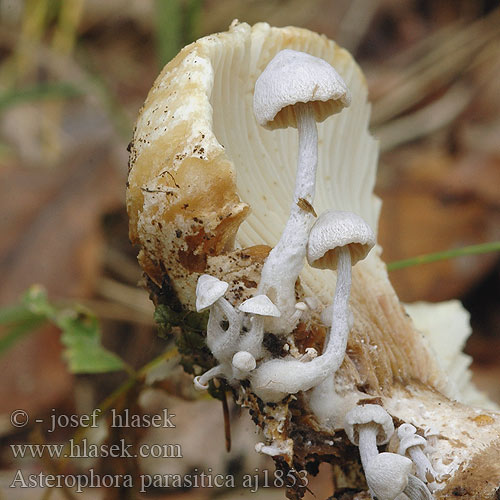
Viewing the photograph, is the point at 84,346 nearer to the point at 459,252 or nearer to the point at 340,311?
the point at 340,311

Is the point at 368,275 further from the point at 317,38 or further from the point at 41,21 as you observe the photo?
the point at 41,21

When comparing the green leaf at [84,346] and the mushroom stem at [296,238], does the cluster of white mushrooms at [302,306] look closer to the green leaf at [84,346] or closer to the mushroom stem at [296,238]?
the mushroom stem at [296,238]

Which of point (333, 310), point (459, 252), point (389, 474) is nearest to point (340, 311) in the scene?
point (333, 310)

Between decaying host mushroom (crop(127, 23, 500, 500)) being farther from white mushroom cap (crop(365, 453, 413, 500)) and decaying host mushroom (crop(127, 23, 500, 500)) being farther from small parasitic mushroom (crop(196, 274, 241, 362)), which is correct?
white mushroom cap (crop(365, 453, 413, 500))

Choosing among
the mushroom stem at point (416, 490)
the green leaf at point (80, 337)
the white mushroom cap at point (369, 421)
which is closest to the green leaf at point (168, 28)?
the green leaf at point (80, 337)

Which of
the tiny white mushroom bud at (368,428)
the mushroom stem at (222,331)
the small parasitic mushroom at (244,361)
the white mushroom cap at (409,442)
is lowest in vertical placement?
the white mushroom cap at (409,442)

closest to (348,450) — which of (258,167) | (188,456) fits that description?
(258,167)

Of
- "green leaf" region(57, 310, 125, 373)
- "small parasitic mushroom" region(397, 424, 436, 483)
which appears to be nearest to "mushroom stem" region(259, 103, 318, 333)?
"small parasitic mushroom" region(397, 424, 436, 483)
